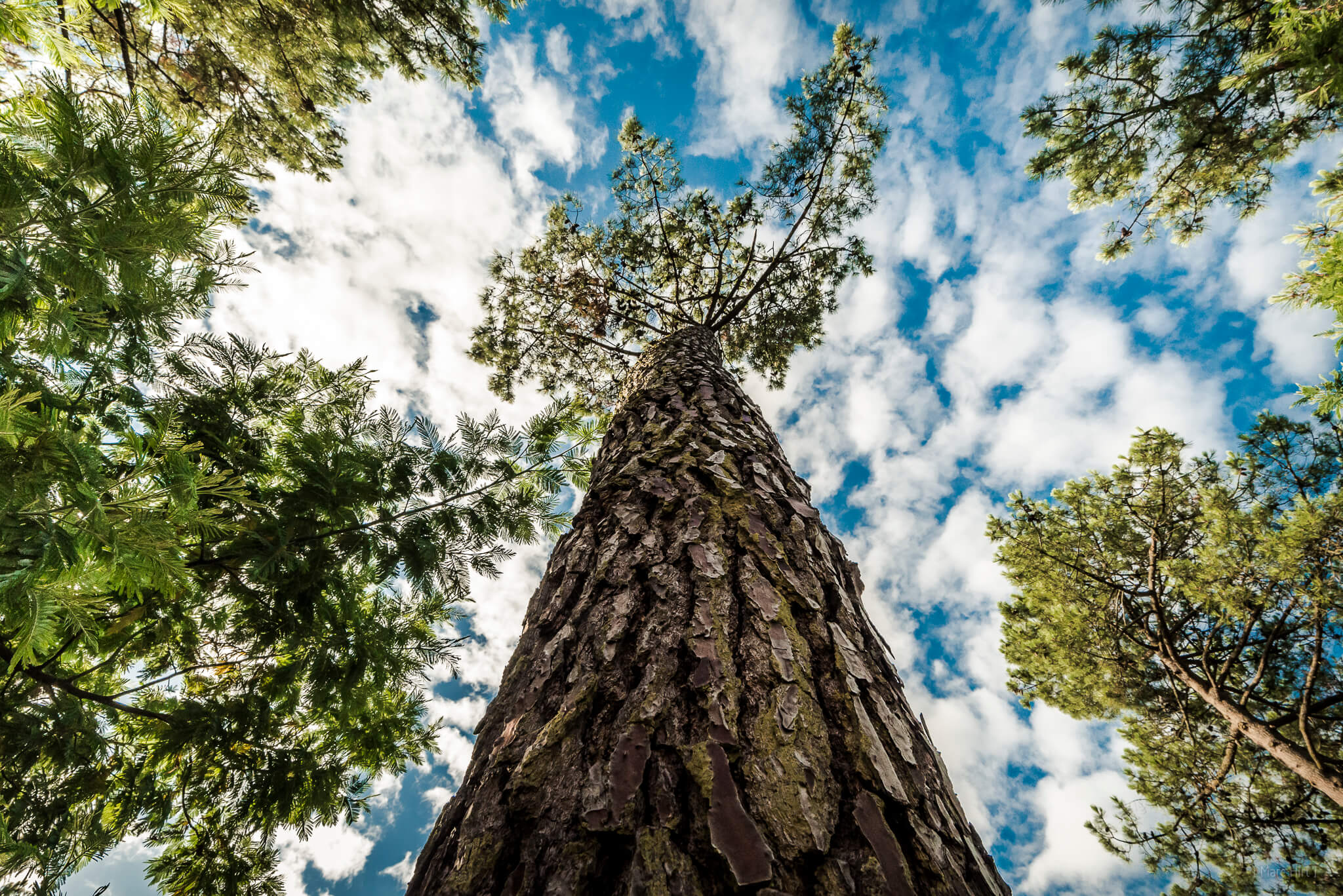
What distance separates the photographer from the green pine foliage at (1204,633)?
13.6ft

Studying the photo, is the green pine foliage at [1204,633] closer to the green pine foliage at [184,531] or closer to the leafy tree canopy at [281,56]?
the green pine foliage at [184,531]

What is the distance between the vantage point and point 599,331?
6.73 metres

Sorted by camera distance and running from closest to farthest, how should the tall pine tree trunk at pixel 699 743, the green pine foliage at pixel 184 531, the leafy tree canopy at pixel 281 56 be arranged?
the tall pine tree trunk at pixel 699 743 → the green pine foliage at pixel 184 531 → the leafy tree canopy at pixel 281 56

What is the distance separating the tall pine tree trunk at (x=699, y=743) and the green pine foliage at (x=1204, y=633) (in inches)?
212

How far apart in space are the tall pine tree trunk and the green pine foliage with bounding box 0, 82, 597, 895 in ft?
3.40

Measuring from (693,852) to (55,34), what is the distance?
106 inches

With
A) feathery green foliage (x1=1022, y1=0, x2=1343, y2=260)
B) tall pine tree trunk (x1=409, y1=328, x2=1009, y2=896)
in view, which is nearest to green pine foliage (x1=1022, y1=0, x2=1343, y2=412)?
feathery green foliage (x1=1022, y1=0, x2=1343, y2=260)

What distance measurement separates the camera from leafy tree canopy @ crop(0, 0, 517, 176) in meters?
3.77

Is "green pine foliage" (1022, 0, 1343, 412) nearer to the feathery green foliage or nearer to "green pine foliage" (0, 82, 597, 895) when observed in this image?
the feathery green foliage

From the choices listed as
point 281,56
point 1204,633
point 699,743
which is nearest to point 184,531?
point 699,743

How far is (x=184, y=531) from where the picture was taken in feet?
5.05

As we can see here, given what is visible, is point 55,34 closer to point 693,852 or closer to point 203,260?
point 203,260

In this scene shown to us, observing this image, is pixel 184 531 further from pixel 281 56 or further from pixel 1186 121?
pixel 1186 121

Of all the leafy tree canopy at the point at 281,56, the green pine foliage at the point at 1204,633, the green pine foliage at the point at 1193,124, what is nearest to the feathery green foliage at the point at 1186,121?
the green pine foliage at the point at 1193,124
